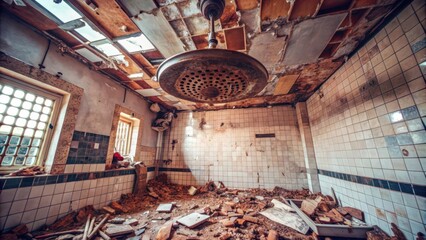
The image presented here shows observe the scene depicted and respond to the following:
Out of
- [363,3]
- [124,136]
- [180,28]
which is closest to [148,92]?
[124,136]

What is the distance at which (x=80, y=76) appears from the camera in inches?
87.3

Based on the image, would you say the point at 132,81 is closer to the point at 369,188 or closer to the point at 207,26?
the point at 207,26

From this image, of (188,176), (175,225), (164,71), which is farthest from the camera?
(188,176)

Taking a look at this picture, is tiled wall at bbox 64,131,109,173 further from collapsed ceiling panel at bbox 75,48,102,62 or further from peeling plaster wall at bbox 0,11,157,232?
collapsed ceiling panel at bbox 75,48,102,62

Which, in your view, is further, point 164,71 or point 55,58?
point 55,58

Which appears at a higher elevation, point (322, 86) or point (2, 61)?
point (322, 86)

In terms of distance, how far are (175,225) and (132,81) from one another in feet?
8.25

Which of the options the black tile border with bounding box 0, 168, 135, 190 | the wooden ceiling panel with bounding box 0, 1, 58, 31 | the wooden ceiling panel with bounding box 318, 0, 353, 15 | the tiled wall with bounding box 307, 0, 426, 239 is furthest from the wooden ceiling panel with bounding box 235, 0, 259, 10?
the black tile border with bounding box 0, 168, 135, 190

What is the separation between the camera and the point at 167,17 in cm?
146

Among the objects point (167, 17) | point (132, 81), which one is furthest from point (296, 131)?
point (132, 81)

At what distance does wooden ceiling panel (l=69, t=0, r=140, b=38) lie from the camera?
53.5 inches

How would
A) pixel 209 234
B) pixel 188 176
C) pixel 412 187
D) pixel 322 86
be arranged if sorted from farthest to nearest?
pixel 188 176 → pixel 322 86 → pixel 209 234 → pixel 412 187

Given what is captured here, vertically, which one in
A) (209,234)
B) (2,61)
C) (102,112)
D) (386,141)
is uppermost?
(2,61)

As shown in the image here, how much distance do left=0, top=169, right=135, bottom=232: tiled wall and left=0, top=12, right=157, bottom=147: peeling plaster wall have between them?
0.73 meters
